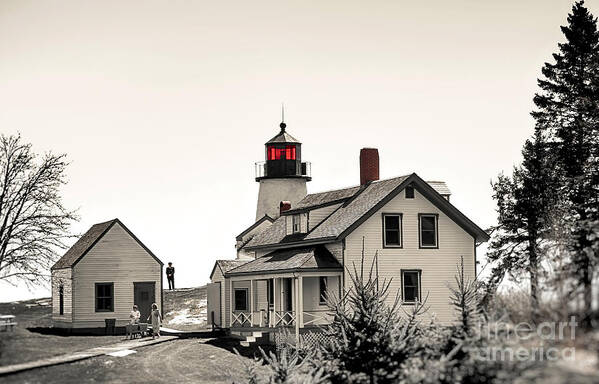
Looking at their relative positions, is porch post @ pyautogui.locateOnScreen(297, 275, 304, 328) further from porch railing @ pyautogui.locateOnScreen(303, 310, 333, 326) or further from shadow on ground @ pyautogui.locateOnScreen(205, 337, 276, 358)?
shadow on ground @ pyautogui.locateOnScreen(205, 337, 276, 358)

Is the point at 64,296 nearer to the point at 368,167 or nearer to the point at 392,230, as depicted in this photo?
the point at 368,167

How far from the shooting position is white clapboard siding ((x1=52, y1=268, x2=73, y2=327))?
47375mm

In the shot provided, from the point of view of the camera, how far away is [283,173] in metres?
61.9

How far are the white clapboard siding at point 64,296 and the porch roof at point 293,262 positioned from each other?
7.83 meters

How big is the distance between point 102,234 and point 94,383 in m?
19.4

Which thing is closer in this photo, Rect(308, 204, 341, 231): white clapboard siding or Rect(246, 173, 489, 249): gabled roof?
Rect(246, 173, 489, 249): gabled roof

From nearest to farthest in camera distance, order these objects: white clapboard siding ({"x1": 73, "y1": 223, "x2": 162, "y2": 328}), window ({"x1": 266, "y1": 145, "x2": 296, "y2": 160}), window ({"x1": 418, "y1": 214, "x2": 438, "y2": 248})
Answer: window ({"x1": 418, "y1": 214, "x2": 438, "y2": 248}), white clapboard siding ({"x1": 73, "y1": 223, "x2": 162, "y2": 328}), window ({"x1": 266, "y1": 145, "x2": 296, "y2": 160})

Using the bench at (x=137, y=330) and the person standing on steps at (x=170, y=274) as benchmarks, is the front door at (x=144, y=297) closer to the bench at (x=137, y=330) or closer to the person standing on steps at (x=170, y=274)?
the bench at (x=137, y=330)

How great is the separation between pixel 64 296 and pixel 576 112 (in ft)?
92.6

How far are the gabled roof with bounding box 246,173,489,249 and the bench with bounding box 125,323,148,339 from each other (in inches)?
303

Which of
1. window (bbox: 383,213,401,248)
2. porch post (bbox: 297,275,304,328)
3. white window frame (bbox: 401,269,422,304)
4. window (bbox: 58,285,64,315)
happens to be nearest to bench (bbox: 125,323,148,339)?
window (bbox: 58,285,64,315)

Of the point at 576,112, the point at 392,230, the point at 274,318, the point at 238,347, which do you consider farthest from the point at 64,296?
the point at 576,112

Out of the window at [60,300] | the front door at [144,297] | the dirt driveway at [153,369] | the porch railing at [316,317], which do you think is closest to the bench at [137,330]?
the front door at [144,297]

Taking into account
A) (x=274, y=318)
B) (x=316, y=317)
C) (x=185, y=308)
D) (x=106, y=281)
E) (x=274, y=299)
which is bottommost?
(x=185, y=308)
